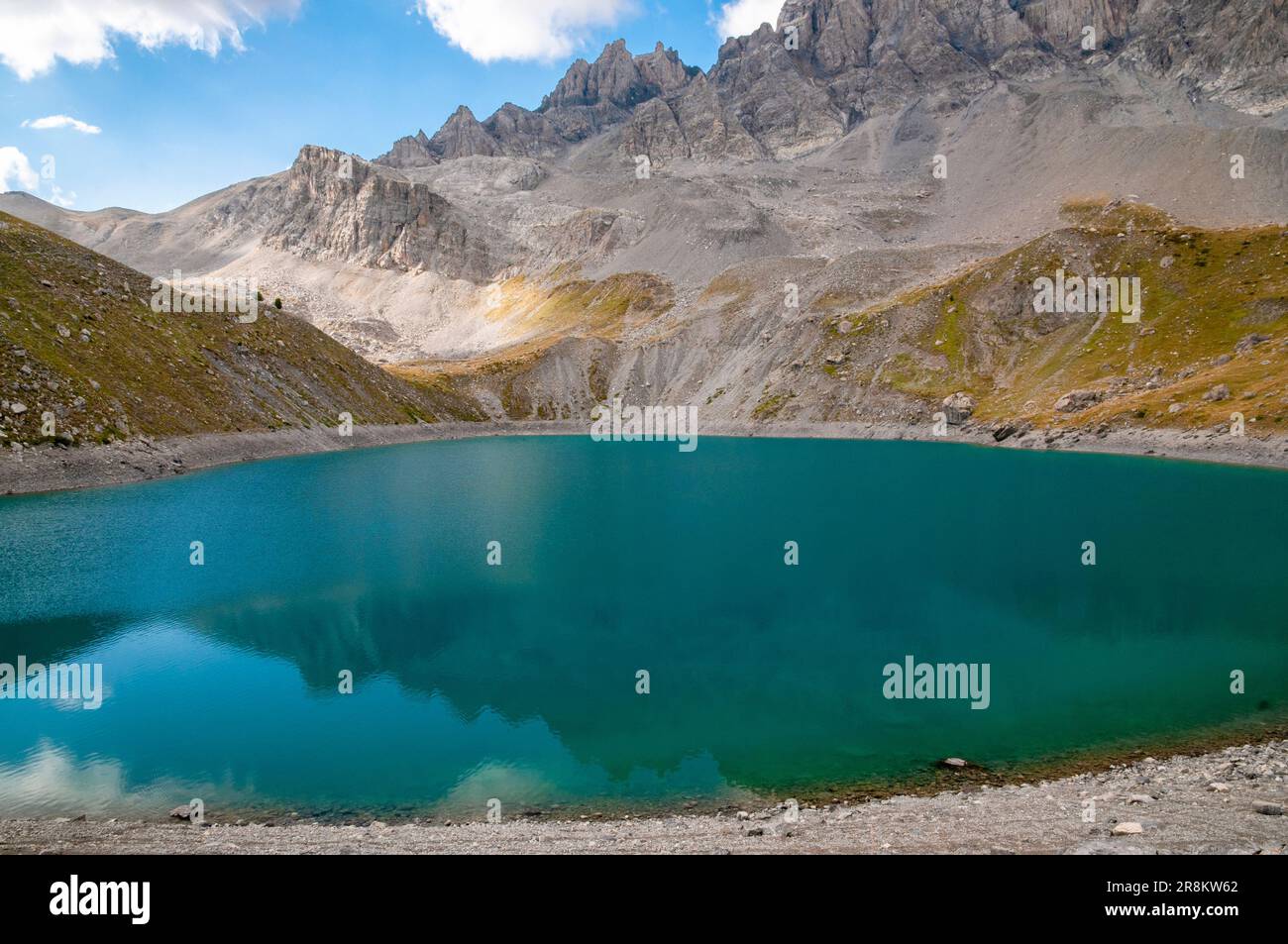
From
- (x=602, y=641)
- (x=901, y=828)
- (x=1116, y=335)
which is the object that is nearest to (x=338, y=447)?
(x=602, y=641)

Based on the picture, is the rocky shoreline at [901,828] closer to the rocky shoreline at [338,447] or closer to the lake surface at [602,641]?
the lake surface at [602,641]

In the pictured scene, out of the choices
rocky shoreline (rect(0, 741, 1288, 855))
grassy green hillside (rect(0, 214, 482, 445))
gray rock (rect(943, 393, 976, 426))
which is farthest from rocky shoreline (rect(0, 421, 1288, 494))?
rocky shoreline (rect(0, 741, 1288, 855))

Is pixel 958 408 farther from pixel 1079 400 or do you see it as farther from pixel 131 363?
pixel 131 363

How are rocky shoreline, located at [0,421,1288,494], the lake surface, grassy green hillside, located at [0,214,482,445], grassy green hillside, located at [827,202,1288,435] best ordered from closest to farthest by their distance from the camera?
the lake surface, rocky shoreline, located at [0,421,1288,494], grassy green hillside, located at [0,214,482,445], grassy green hillside, located at [827,202,1288,435]

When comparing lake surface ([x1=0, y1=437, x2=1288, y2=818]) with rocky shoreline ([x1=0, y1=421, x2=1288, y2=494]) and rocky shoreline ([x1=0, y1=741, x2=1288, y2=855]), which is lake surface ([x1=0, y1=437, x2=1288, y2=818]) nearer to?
rocky shoreline ([x1=0, y1=741, x2=1288, y2=855])

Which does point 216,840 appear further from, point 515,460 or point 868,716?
point 515,460

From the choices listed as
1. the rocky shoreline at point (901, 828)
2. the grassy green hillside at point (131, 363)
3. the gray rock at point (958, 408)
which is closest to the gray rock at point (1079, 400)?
the gray rock at point (958, 408)
